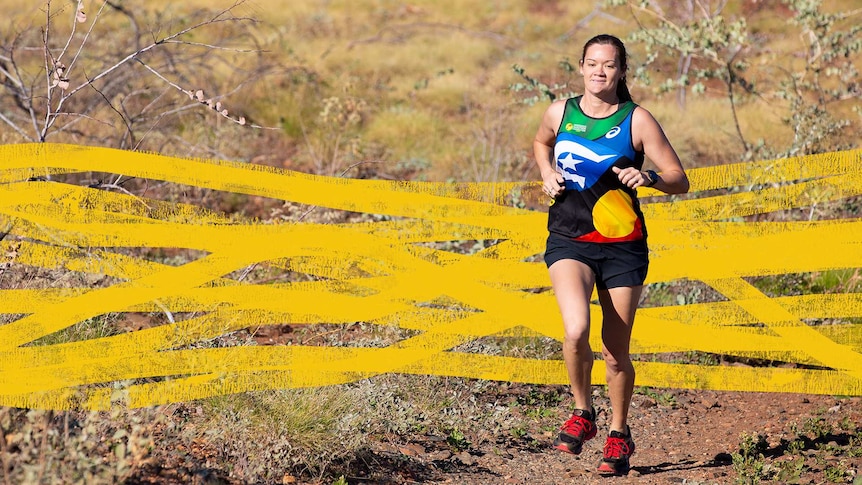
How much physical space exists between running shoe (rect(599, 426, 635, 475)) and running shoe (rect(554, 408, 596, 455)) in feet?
0.44

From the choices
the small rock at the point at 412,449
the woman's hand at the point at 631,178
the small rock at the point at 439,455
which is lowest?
the small rock at the point at 439,455

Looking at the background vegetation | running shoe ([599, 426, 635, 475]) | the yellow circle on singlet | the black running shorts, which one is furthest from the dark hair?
the background vegetation

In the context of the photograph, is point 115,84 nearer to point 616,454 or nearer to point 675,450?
point 675,450

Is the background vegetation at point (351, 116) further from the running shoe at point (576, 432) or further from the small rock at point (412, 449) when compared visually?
the running shoe at point (576, 432)

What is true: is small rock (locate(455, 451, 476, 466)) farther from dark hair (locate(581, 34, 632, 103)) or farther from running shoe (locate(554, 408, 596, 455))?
dark hair (locate(581, 34, 632, 103))

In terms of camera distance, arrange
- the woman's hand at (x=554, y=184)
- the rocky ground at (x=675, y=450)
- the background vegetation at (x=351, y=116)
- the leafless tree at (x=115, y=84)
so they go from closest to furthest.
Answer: the woman's hand at (x=554, y=184)
the background vegetation at (x=351, y=116)
the rocky ground at (x=675, y=450)
the leafless tree at (x=115, y=84)

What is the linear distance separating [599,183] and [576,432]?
3.59 feet

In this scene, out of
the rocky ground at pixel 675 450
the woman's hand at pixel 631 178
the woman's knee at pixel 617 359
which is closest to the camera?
the woman's hand at pixel 631 178

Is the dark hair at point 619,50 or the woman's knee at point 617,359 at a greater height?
the dark hair at point 619,50

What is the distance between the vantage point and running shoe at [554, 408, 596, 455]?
4.14 meters

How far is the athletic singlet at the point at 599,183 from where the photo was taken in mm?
4023

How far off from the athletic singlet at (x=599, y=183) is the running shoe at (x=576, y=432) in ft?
2.65
